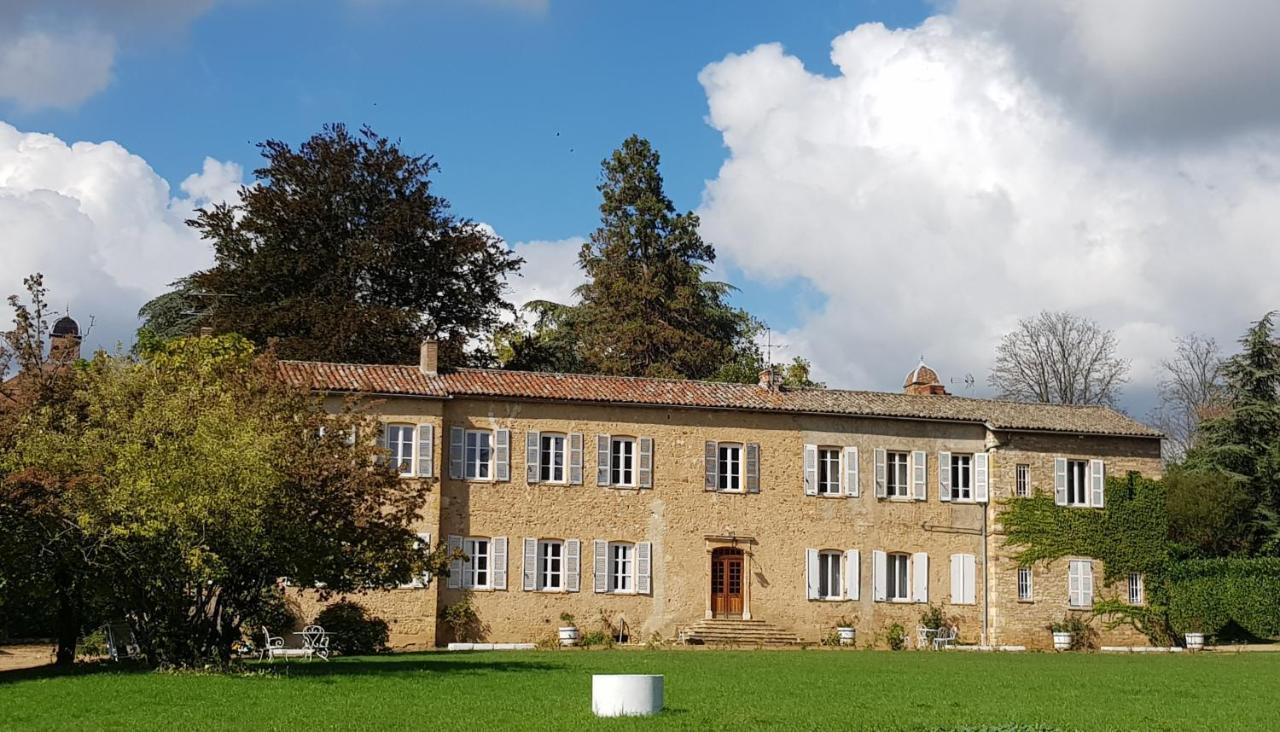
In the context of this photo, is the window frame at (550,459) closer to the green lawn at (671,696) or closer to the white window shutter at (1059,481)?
the green lawn at (671,696)

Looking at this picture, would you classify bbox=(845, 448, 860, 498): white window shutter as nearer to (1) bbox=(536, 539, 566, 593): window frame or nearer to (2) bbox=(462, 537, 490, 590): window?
(1) bbox=(536, 539, 566, 593): window frame

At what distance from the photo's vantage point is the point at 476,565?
116ft

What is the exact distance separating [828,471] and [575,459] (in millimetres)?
6865

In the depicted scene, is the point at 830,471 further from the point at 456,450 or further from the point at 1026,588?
the point at 456,450

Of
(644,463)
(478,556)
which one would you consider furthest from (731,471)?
(478,556)

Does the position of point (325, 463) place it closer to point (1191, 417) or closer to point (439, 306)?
point (439, 306)

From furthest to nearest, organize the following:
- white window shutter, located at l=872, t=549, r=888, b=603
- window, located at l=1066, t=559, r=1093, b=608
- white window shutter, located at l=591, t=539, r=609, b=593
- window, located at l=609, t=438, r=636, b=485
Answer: window, located at l=1066, t=559, r=1093, b=608, white window shutter, located at l=872, t=549, r=888, b=603, window, located at l=609, t=438, r=636, b=485, white window shutter, located at l=591, t=539, r=609, b=593

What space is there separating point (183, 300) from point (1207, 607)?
3338 centimetres

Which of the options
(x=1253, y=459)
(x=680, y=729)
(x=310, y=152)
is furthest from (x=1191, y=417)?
(x=680, y=729)

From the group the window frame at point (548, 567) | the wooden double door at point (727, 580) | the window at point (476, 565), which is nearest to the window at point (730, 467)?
the wooden double door at point (727, 580)

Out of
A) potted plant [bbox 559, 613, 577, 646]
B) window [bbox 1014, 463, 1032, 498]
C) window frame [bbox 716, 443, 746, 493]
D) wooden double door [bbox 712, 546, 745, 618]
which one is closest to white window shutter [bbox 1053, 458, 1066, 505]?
window [bbox 1014, 463, 1032, 498]

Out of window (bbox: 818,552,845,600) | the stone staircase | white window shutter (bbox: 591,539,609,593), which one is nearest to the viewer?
the stone staircase

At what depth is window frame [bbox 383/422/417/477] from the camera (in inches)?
1363

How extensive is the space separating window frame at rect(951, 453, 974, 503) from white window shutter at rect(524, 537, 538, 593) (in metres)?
11.6
